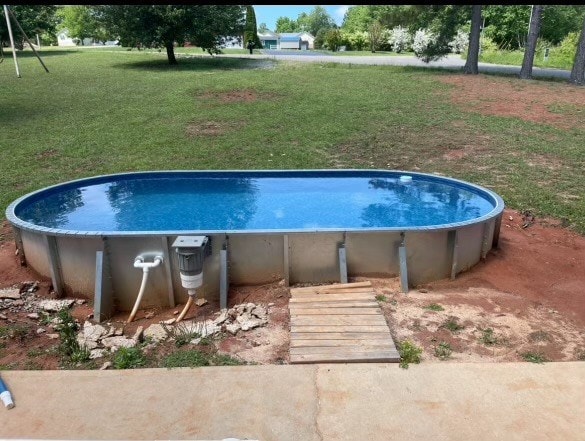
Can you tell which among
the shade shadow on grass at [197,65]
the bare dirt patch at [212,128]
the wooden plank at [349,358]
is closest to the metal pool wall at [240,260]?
the wooden plank at [349,358]

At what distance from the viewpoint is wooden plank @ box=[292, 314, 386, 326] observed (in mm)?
4234

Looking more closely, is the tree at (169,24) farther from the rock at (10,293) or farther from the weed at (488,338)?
the weed at (488,338)

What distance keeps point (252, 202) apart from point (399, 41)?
37606mm

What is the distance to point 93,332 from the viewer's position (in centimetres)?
432

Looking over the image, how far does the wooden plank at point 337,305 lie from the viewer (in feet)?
14.9

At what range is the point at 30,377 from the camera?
3.46 meters

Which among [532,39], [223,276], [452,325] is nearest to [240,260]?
[223,276]

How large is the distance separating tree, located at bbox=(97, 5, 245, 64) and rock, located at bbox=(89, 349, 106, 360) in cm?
1974

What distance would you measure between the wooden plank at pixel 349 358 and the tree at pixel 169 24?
2024 cm

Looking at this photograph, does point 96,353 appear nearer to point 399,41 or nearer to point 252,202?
point 252,202

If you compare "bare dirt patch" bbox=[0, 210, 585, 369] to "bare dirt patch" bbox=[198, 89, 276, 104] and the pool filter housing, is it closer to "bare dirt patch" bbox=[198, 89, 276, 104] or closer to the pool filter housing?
the pool filter housing

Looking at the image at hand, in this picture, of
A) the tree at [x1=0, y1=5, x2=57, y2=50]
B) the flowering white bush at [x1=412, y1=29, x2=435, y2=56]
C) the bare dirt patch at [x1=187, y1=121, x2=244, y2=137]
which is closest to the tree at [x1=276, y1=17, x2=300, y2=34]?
the tree at [x1=0, y1=5, x2=57, y2=50]

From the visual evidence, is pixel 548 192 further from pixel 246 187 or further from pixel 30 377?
pixel 30 377

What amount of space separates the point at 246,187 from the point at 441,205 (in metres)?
3.23
